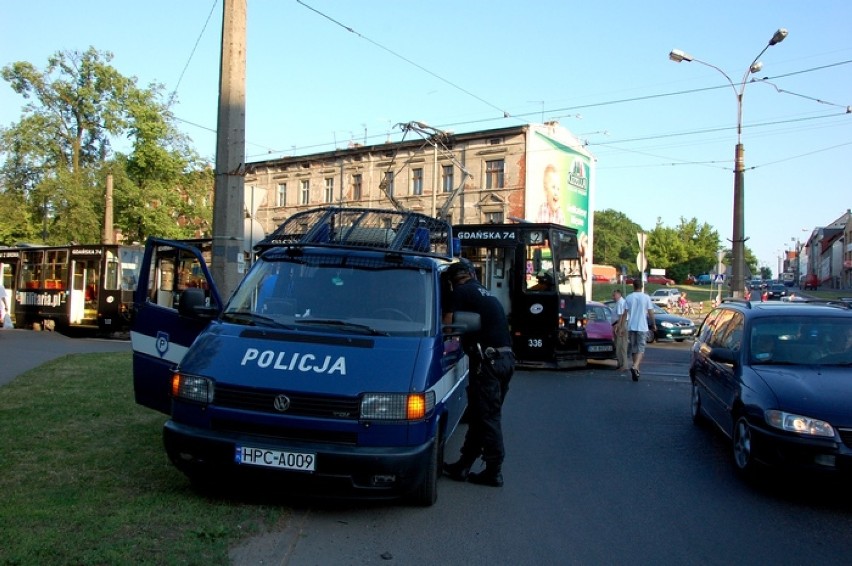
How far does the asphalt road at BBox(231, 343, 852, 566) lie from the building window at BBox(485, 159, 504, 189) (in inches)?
1401

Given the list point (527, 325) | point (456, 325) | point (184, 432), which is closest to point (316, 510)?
point (184, 432)

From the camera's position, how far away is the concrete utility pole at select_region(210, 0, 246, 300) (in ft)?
30.4

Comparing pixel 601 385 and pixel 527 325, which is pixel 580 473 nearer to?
pixel 601 385

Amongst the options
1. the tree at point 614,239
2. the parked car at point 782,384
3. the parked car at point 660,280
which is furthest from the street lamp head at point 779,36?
the tree at point 614,239

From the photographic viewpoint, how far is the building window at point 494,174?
43.0 m

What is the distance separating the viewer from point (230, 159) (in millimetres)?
9320

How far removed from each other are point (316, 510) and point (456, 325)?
177 cm

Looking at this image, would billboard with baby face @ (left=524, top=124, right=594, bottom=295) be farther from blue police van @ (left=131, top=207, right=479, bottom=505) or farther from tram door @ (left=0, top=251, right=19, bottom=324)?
blue police van @ (left=131, top=207, right=479, bottom=505)

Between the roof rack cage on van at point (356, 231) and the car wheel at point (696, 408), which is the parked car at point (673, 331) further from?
the roof rack cage on van at point (356, 231)

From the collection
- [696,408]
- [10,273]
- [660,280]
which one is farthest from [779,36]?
[660,280]

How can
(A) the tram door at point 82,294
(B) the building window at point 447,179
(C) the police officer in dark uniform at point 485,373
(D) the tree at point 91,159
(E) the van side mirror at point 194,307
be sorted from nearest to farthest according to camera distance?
(E) the van side mirror at point 194,307 < (C) the police officer in dark uniform at point 485,373 < (A) the tram door at point 82,294 < (D) the tree at point 91,159 < (B) the building window at point 447,179

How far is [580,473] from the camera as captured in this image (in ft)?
22.1

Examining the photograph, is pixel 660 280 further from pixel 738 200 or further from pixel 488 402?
pixel 488 402

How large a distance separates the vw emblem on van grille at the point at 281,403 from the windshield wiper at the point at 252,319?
0.81 metres
